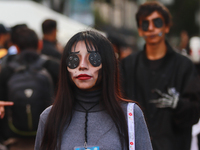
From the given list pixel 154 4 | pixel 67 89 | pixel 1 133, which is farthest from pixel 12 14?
pixel 67 89

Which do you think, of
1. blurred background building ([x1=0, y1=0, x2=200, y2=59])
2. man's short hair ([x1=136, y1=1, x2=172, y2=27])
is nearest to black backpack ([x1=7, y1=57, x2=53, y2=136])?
man's short hair ([x1=136, y1=1, x2=172, y2=27])

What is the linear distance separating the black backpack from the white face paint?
6.12 feet

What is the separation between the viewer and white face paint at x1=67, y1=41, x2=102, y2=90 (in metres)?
2.54

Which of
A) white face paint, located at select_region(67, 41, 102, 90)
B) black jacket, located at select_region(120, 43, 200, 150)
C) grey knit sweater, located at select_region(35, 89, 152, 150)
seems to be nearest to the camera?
grey knit sweater, located at select_region(35, 89, 152, 150)

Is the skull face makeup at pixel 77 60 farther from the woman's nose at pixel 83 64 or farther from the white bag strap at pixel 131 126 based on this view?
the white bag strap at pixel 131 126

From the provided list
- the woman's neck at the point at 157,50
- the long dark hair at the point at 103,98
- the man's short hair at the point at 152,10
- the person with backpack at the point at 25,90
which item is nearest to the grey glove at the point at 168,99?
the woman's neck at the point at 157,50

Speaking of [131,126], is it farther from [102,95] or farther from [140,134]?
[102,95]

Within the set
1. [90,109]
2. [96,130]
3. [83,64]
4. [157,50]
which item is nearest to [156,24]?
[157,50]

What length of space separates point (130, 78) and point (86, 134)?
6.68ft

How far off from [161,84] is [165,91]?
87mm

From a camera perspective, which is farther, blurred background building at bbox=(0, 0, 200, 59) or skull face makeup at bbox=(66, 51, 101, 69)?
blurred background building at bbox=(0, 0, 200, 59)

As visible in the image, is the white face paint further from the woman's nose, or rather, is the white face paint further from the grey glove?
the grey glove

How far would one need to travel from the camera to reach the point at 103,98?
2.52 metres

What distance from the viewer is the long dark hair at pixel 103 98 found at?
2.45 m
